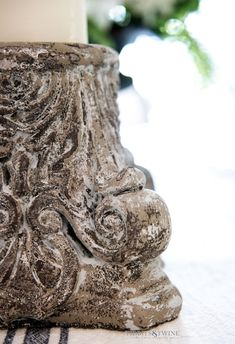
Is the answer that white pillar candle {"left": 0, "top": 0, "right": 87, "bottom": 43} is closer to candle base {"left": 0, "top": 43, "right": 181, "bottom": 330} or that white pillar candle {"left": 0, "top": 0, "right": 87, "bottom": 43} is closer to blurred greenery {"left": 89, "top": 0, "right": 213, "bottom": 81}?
candle base {"left": 0, "top": 43, "right": 181, "bottom": 330}

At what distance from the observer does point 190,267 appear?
2.31ft

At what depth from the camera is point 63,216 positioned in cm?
56

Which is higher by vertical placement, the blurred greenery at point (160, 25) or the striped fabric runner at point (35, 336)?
the blurred greenery at point (160, 25)

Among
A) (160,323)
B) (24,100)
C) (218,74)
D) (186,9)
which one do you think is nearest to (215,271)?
(160,323)

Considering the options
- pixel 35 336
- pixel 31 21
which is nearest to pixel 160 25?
pixel 31 21

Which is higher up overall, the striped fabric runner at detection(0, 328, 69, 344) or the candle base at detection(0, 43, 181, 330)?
the candle base at detection(0, 43, 181, 330)

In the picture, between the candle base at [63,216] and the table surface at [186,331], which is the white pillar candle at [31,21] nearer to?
the candle base at [63,216]

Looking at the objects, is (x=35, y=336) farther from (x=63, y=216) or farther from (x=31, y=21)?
(x=31, y=21)

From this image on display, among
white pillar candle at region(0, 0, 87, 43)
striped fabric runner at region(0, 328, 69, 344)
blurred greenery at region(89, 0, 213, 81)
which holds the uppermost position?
white pillar candle at region(0, 0, 87, 43)

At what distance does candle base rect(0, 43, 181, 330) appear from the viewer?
21.3 inches

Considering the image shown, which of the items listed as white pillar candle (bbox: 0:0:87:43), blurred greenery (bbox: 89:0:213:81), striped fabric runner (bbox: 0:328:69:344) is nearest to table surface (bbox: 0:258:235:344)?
striped fabric runner (bbox: 0:328:69:344)

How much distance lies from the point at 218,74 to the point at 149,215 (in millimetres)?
909

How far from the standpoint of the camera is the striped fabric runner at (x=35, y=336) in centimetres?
53

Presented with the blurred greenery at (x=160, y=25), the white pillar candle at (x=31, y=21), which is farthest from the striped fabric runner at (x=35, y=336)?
the blurred greenery at (x=160, y=25)
